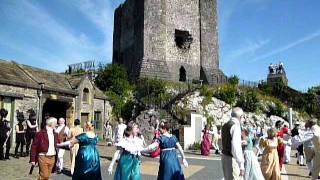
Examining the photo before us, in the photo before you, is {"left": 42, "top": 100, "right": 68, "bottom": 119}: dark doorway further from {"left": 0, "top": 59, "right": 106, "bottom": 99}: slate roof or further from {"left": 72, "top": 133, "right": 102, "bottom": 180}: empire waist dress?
{"left": 72, "top": 133, "right": 102, "bottom": 180}: empire waist dress

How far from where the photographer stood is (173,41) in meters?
40.6

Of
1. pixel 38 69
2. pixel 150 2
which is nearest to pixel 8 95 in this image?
pixel 38 69

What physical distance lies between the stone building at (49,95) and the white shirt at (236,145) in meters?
17.4

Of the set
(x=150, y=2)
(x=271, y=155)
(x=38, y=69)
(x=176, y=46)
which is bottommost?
(x=271, y=155)

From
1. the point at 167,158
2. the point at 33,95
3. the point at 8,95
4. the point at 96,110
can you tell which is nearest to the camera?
the point at 167,158

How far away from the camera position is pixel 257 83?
137ft

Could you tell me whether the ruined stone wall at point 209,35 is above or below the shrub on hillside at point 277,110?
above

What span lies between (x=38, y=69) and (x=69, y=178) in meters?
18.7

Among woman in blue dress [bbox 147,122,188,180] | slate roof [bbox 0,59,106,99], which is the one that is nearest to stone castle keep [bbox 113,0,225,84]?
slate roof [bbox 0,59,106,99]

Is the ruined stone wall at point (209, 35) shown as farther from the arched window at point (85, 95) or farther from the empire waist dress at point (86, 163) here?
the empire waist dress at point (86, 163)

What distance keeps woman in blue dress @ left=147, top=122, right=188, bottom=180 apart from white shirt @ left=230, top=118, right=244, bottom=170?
1517 millimetres

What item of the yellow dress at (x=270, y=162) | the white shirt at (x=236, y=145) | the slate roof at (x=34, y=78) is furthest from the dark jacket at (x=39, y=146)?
the slate roof at (x=34, y=78)

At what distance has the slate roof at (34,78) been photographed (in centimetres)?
2259

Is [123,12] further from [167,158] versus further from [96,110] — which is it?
[167,158]
